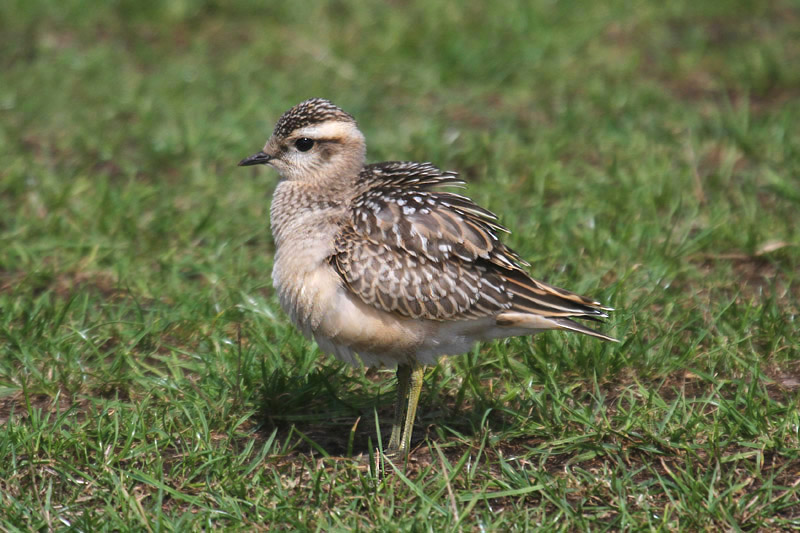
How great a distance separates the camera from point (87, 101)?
918cm

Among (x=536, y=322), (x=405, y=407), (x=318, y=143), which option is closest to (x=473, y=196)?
(x=318, y=143)

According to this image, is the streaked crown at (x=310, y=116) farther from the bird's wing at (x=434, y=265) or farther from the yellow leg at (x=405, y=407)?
the yellow leg at (x=405, y=407)

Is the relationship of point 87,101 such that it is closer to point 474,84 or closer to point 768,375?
point 474,84

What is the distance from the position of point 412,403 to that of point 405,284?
65 cm

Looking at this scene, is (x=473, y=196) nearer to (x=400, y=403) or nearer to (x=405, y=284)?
(x=400, y=403)

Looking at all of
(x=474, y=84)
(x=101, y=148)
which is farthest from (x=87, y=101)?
(x=474, y=84)

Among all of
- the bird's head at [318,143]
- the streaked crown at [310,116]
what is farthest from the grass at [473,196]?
the streaked crown at [310,116]

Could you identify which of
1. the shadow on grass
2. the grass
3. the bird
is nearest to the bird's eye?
the bird

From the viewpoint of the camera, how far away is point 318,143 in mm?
5582

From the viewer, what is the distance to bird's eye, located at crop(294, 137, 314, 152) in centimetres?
561

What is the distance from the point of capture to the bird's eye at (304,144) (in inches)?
221

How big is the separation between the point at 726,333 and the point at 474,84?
433 cm

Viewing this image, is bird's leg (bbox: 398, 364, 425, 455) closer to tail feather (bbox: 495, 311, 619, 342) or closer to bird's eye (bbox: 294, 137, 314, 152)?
tail feather (bbox: 495, 311, 619, 342)

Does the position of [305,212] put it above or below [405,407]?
above
